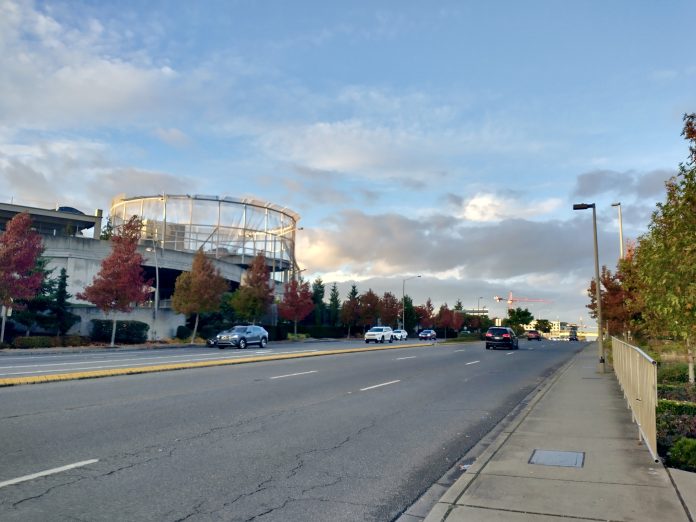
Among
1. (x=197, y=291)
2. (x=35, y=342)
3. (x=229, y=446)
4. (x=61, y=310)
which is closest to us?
(x=229, y=446)

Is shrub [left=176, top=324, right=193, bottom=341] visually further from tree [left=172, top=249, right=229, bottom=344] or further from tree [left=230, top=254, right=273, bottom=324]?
tree [left=230, top=254, right=273, bottom=324]

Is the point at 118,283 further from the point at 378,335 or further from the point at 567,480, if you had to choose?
the point at 567,480

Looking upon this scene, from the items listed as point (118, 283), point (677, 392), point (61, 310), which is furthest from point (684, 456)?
point (61, 310)

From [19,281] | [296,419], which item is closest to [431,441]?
[296,419]

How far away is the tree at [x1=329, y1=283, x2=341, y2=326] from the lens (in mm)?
81375

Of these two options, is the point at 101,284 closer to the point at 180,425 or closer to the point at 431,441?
the point at 180,425

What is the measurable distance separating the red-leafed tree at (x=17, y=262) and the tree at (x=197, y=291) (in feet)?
35.9

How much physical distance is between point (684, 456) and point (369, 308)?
68.6m

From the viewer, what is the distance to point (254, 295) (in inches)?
2076

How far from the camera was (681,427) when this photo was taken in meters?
9.99

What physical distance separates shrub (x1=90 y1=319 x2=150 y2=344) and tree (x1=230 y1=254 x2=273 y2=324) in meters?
10.9

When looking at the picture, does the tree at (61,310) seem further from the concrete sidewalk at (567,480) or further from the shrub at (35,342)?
the concrete sidewalk at (567,480)

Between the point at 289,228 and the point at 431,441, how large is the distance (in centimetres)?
7846

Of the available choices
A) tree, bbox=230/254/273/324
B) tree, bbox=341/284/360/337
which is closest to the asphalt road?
tree, bbox=230/254/273/324
